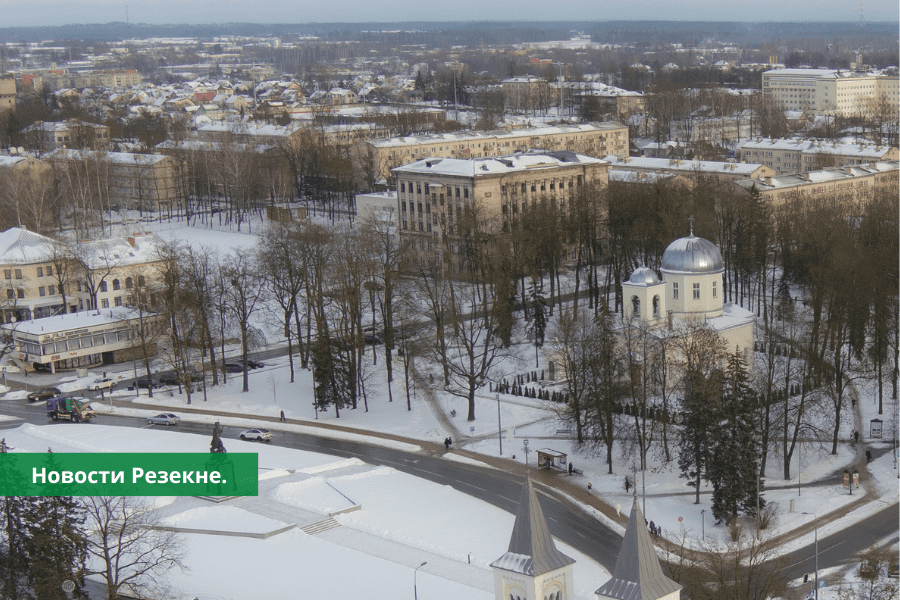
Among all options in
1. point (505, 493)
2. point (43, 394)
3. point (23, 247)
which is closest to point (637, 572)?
point (505, 493)

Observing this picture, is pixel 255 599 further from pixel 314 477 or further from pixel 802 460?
pixel 802 460

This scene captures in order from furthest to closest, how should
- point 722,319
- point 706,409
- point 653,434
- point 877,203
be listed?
1. point 877,203
2. point 722,319
3. point 653,434
4. point 706,409

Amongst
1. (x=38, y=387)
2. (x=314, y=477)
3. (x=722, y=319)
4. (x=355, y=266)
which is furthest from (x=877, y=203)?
(x=38, y=387)

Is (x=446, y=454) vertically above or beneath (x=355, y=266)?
beneath

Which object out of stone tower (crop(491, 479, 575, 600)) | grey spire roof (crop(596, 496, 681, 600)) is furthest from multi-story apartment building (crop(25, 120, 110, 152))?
grey spire roof (crop(596, 496, 681, 600))

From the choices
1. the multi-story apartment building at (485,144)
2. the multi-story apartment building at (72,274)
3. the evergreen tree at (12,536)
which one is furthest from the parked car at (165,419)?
the multi-story apartment building at (485,144)

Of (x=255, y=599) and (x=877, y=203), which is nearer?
(x=255, y=599)

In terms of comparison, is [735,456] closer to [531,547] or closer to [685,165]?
[531,547]
